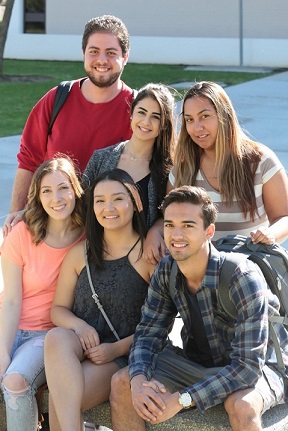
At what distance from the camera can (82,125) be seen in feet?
15.2

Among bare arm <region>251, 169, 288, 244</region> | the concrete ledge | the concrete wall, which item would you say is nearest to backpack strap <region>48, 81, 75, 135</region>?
bare arm <region>251, 169, 288, 244</region>

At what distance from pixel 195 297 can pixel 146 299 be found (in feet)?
0.81

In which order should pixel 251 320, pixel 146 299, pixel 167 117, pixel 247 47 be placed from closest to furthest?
pixel 251 320
pixel 146 299
pixel 167 117
pixel 247 47

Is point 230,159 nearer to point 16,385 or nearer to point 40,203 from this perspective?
point 40,203

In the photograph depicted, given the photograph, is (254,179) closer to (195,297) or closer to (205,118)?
(205,118)

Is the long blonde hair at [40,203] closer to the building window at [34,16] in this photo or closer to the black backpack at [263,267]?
the black backpack at [263,267]

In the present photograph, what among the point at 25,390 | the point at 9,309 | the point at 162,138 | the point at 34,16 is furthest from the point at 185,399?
the point at 34,16

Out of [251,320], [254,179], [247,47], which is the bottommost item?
[251,320]

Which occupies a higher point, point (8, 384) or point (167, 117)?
point (167, 117)

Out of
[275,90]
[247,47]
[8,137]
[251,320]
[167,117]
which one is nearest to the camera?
[251,320]

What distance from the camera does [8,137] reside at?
1185cm

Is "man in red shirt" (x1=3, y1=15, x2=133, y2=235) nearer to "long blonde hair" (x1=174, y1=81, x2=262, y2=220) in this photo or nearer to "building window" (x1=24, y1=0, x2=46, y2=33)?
"long blonde hair" (x1=174, y1=81, x2=262, y2=220)

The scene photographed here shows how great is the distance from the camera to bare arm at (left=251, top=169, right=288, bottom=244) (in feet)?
12.8

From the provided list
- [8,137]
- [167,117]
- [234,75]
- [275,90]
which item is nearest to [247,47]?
[234,75]
